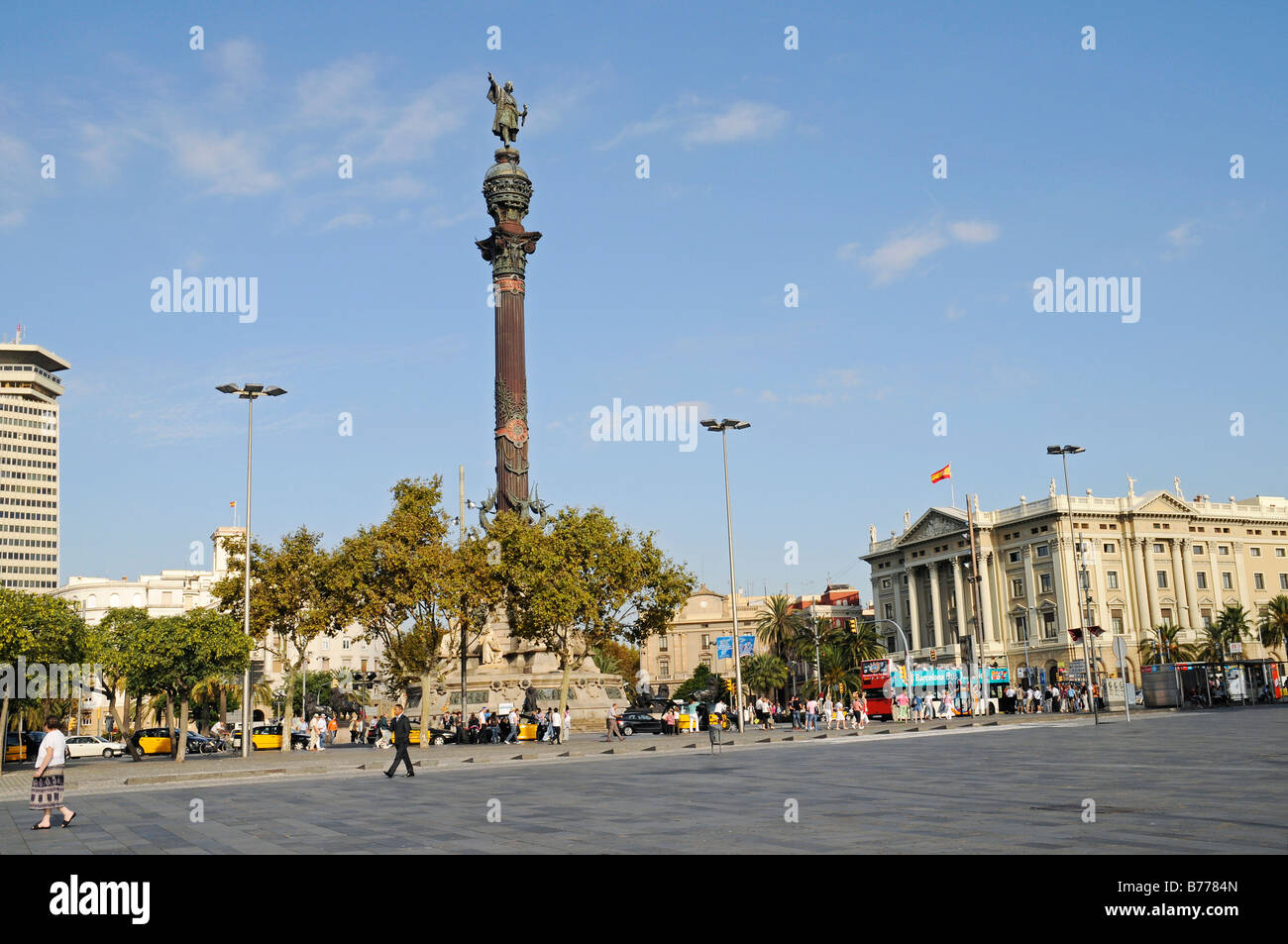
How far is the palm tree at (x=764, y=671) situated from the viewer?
103m

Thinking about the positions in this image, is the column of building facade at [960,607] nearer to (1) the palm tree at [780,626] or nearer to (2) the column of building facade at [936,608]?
(2) the column of building facade at [936,608]

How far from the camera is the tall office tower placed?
5920 inches

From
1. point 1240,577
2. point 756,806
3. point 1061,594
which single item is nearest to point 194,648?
point 756,806

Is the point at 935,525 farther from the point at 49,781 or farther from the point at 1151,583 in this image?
the point at 49,781

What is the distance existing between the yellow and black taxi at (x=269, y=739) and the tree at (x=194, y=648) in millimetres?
11217

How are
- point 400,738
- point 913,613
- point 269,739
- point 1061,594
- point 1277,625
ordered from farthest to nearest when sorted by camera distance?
1. point 913,613
2. point 1061,594
3. point 1277,625
4. point 269,739
5. point 400,738

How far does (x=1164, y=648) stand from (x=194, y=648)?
84501 mm

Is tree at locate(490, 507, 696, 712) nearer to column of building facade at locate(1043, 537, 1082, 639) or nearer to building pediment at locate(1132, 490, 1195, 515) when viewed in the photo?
column of building facade at locate(1043, 537, 1082, 639)

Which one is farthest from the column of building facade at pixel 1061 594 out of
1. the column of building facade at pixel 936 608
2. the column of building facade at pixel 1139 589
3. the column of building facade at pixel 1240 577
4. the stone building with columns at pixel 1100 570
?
the column of building facade at pixel 1240 577

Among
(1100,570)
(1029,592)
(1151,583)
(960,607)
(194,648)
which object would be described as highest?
(1100,570)

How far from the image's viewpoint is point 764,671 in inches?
4097
